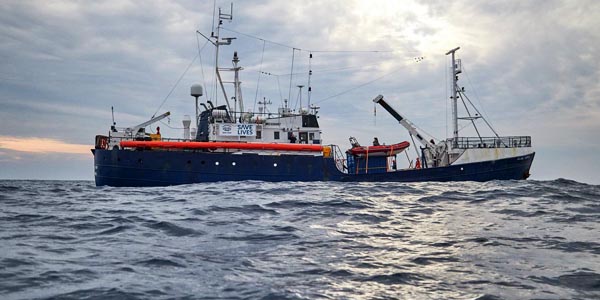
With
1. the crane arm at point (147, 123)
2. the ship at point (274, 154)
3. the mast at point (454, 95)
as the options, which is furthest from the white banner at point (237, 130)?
the mast at point (454, 95)

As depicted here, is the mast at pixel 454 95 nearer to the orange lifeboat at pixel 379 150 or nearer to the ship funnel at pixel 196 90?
the orange lifeboat at pixel 379 150

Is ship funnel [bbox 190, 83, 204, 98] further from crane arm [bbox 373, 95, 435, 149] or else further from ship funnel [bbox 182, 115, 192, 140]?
crane arm [bbox 373, 95, 435, 149]

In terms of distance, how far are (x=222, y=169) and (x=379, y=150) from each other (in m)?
9.92

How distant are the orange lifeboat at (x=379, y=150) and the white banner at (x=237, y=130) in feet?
22.2

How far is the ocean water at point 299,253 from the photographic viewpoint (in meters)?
4.68

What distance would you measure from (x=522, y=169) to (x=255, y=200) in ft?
70.6

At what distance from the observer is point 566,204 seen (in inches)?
537

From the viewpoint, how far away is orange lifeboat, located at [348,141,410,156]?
27.0 m

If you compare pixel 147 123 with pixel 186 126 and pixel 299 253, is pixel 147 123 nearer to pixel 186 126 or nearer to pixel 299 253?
pixel 186 126

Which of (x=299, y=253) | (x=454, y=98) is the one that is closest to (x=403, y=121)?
(x=454, y=98)

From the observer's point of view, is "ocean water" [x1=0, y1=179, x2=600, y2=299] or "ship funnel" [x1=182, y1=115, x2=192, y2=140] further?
"ship funnel" [x1=182, y1=115, x2=192, y2=140]

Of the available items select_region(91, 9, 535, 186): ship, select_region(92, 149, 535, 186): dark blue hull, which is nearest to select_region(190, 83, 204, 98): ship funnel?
select_region(91, 9, 535, 186): ship

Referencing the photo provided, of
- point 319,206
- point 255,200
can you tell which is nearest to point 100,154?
point 255,200

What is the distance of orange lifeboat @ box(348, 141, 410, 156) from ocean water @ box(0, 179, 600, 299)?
1512cm
